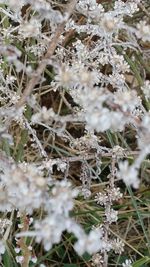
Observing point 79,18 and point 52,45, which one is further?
point 79,18

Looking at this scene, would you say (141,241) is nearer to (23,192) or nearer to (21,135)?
(21,135)

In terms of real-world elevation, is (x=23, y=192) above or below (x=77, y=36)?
below

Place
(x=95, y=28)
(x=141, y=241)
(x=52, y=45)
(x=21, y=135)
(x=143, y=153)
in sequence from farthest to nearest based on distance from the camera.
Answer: (x=141, y=241)
(x=21, y=135)
(x=95, y=28)
(x=52, y=45)
(x=143, y=153)

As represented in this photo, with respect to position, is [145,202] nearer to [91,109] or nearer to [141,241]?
[141,241]

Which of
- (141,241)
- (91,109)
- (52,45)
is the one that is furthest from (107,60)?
(141,241)

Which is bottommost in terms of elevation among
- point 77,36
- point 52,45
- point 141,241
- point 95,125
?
point 141,241

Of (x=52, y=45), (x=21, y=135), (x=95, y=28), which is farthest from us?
(x=21, y=135)
